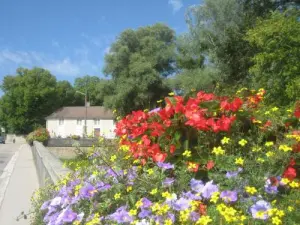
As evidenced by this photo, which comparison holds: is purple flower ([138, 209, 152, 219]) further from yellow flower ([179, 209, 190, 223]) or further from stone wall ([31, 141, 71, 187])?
stone wall ([31, 141, 71, 187])

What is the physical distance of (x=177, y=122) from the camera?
300 cm

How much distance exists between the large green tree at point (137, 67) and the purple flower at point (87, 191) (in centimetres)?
3159

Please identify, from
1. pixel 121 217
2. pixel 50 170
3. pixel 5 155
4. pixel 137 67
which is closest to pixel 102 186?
pixel 121 217

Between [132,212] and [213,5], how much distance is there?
21578mm

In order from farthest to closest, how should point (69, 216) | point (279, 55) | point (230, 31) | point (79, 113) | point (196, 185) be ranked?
point (79, 113), point (230, 31), point (279, 55), point (69, 216), point (196, 185)

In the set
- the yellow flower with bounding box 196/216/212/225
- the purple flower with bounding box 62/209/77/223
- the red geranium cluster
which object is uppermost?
the red geranium cluster

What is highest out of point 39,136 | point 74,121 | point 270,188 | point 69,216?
point 74,121

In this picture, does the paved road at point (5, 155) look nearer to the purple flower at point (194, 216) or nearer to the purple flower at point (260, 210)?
the purple flower at point (194, 216)

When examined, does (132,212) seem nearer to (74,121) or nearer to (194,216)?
(194,216)

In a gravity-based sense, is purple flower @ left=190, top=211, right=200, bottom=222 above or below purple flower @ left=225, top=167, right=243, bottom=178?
below

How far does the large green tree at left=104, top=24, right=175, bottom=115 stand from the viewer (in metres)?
35.5

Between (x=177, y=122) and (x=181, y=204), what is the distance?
797mm

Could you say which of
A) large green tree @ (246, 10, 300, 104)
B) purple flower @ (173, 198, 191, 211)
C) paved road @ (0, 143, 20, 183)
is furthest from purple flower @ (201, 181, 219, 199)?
paved road @ (0, 143, 20, 183)

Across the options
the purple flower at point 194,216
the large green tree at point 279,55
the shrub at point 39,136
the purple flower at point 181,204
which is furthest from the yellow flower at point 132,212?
the shrub at point 39,136
